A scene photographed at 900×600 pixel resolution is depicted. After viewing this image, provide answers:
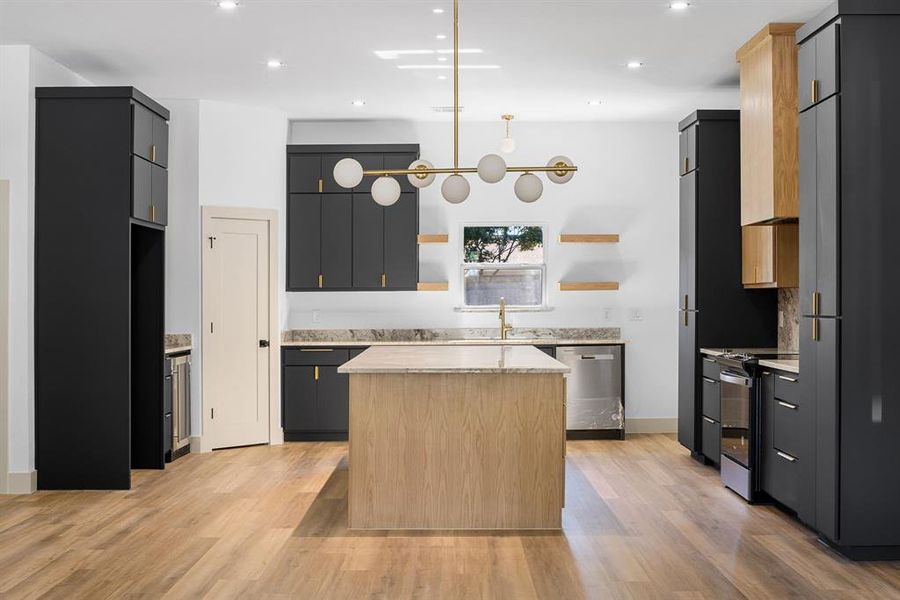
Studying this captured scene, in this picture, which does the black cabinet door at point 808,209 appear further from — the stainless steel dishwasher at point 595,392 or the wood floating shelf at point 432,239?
the wood floating shelf at point 432,239

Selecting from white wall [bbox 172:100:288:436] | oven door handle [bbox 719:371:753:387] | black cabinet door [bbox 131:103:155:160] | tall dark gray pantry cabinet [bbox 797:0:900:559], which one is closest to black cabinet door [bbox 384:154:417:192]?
white wall [bbox 172:100:288:436]

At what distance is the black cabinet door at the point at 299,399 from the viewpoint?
704 cm

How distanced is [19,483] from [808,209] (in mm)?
5077

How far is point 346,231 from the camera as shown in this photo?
7.23 metres

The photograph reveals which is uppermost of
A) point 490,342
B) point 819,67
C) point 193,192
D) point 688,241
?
point 819,67

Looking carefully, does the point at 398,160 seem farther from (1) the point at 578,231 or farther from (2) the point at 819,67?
(2) the point at 819,67

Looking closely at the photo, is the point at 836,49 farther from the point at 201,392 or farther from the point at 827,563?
the point at 201,392

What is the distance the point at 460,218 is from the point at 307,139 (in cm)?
163

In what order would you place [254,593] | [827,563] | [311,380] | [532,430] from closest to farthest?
[254,593] → [827,563] → [532,430] → [311,380]

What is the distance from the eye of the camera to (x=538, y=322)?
755 centimetres

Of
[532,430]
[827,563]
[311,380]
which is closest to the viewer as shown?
[827,563]

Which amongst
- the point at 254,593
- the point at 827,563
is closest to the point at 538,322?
the point at 827,563

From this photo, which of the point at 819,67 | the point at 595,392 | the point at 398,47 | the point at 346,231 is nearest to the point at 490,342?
the point at 595,392

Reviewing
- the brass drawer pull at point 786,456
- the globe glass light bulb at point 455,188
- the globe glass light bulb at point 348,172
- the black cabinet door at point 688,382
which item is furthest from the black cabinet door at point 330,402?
the brass drawer pull at point 786,456
